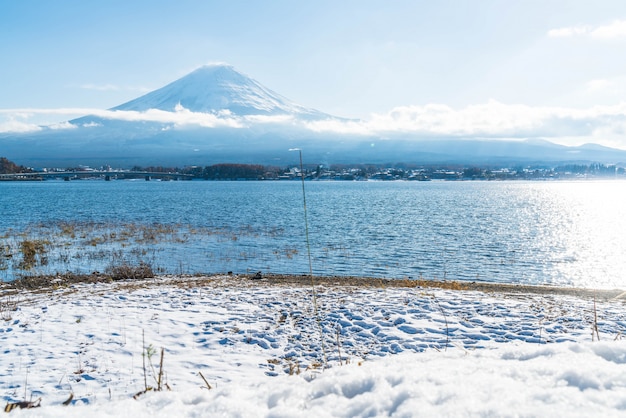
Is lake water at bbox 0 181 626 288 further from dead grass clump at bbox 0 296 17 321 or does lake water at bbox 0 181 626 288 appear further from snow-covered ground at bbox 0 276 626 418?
snow-covered ground at bbox 0 276 626 418

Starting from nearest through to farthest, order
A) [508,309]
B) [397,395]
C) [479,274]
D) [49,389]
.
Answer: [397,395] → [49,389] → [508,309] → [479,274]

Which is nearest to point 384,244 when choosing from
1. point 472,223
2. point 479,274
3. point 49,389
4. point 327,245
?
point 327,245

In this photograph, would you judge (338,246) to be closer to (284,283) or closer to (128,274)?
(284,283)

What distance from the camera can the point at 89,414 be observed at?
405 centimetres

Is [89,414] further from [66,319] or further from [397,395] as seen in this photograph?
[66,319]

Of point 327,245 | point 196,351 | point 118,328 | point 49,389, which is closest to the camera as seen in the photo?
point 49,389

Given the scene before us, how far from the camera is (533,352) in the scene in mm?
4500

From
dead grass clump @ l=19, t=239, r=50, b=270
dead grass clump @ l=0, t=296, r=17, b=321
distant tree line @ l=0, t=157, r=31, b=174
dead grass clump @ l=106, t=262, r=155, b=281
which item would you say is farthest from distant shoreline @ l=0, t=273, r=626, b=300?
distant tree line @ l=0, t=157, r=31, b=174

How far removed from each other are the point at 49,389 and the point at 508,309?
10.8 metres

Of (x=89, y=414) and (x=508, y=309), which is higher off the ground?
(x=89, y=414)

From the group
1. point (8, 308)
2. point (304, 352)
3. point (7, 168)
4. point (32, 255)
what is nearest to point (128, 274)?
point (8, 308)

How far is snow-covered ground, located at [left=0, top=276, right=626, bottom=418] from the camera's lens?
140 inches

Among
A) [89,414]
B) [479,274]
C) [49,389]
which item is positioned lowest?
[479,274]

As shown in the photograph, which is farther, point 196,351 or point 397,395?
point 196,351
